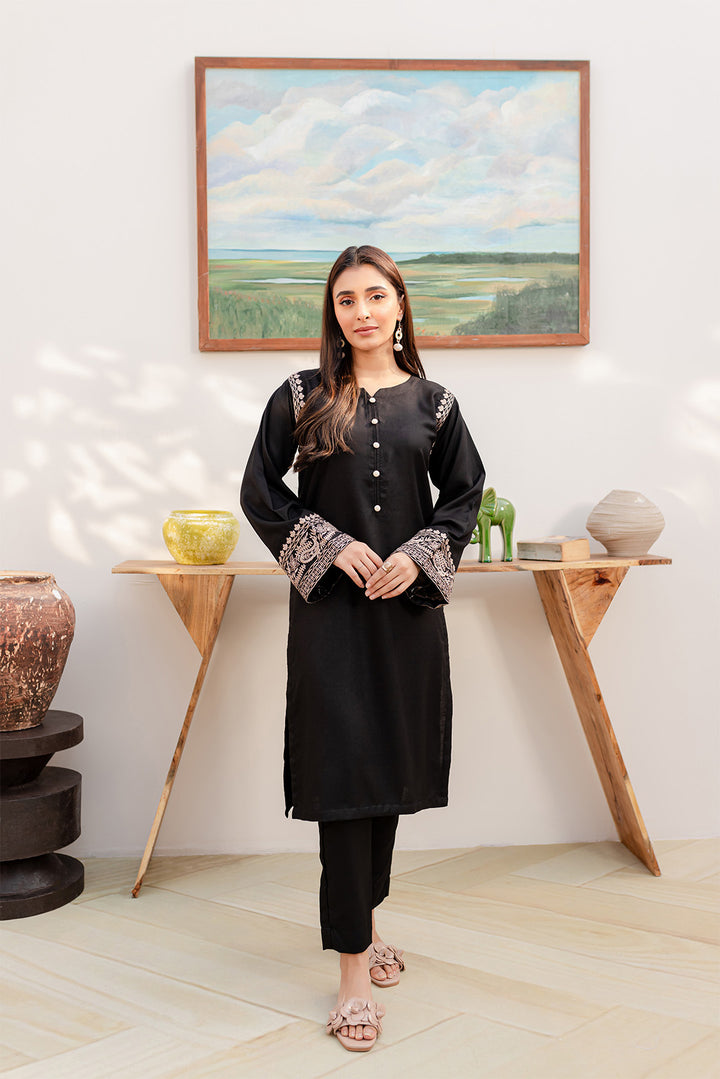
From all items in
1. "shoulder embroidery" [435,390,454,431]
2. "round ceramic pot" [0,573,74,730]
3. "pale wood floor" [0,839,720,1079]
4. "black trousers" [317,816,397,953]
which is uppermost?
"shoulder embroidery" [435,390,454,431]

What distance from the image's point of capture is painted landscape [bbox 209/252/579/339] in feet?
8.84

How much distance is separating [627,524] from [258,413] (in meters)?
1.05

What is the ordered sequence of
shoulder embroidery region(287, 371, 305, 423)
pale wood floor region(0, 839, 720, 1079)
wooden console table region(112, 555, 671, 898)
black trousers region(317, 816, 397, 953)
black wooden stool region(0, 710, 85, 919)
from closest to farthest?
pale wood floor region(0, 839, 720, 1079), black trousers region(317, 816, 397, 953), shoulder embroidery region(287, 371, 305, 423), black wooden stool region(0, 710, 85, 919), wooden console table region(112, 555, 671, 898)

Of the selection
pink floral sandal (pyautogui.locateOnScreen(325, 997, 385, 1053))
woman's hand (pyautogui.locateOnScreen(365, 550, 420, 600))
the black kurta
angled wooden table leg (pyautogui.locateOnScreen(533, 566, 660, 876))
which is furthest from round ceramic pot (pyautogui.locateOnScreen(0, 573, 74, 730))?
angled wooden table leg (pyautogui.locateOnScreen(533, 566, 660, 876))

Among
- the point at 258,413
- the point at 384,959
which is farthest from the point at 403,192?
the point at 384,959

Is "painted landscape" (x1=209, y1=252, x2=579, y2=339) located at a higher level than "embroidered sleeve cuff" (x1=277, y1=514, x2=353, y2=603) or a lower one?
higher

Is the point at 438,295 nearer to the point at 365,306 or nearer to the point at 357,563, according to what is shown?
the point at 365,306

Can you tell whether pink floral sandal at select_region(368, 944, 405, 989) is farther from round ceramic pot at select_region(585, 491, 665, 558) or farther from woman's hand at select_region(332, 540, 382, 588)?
round ceramic pot at select_region(585, 491, 665, 558)

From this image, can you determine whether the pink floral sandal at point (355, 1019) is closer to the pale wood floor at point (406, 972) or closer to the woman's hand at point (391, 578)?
the pale wood floor at point (406, 972)

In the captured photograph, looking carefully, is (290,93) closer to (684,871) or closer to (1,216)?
(1,216)

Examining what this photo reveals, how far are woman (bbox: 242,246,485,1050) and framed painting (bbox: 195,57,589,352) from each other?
775 mm

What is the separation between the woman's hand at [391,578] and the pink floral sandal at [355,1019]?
748 millimetres

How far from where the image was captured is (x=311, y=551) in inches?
73.0

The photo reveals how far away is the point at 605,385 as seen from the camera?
2.79 metres
